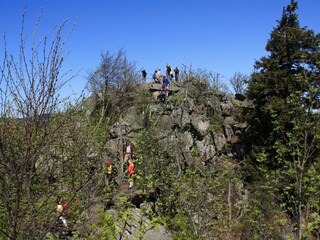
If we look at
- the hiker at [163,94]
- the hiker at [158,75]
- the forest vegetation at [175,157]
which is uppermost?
the hiker at [158,75]

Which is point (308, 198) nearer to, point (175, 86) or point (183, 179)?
point (183, 179)

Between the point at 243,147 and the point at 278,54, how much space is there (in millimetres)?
6459

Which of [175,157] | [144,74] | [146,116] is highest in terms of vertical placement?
[144,74]

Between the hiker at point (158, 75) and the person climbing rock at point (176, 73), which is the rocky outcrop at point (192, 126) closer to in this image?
the hiker at point (158, 75)

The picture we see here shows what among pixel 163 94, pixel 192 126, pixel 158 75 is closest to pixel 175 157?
pixel 192 126

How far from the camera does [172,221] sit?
10.7 metres

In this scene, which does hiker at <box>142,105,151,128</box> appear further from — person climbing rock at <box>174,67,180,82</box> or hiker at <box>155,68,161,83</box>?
person climbing rock at <box>174,67,180,82</box>

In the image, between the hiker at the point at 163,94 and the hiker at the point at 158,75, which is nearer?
the hiker at the point at 163,94

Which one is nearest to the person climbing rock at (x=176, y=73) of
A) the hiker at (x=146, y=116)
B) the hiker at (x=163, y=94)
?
the hiker at (x=163, y=94)

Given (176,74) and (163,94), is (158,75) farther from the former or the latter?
(163,94)

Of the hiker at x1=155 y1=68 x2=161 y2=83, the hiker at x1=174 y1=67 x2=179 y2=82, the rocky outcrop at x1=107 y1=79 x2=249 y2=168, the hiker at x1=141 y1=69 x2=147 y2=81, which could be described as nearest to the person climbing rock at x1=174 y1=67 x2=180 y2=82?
the hiker at x1=174 y1=67 x2=179 y2=82

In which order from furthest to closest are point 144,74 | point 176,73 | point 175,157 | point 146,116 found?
point 144,74
point 176,73
point 146,116
point 175,157

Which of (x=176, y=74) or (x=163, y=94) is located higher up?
(x=176, y=74)

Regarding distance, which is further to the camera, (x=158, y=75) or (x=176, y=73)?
(x=176, y=73)
